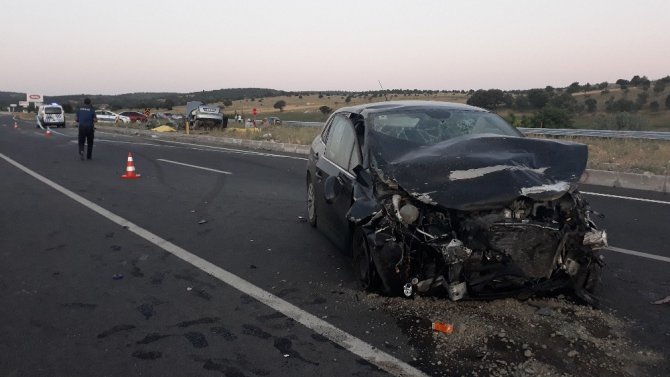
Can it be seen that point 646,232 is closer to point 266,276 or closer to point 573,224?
point 573,224

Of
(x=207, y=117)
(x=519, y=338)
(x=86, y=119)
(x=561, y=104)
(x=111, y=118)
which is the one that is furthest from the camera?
(x=111, y=118)

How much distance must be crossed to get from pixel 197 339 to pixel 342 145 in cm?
270

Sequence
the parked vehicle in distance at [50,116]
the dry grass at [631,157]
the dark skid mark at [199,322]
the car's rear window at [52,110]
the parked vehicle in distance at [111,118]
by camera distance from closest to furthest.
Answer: the dark skid mark at [199,322], the dry grass at [631,157], the parked vehicle in distance at [50,116], the car's rear window at [52,110], the parked vehicle in distance at [111,118]

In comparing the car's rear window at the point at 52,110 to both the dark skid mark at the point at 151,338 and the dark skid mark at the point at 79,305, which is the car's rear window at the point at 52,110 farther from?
the dark skid mark at the point at 151,338

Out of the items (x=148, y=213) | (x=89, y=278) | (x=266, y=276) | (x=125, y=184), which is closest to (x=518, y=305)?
(x=266, y=276)

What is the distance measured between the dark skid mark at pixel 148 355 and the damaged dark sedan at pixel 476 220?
1692 mm

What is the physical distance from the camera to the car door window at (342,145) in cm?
540

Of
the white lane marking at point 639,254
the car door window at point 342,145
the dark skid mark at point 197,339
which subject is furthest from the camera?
the white lane marking at point 639,254

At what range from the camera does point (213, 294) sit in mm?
4918

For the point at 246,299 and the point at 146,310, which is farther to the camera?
the point at 246,299

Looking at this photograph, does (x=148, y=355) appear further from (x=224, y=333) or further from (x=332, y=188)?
(x=332, y=188)

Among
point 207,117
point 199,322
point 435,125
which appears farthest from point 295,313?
point 207,117

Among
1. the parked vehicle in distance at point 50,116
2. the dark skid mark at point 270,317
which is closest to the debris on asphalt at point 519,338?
the dark skid mark at point 270,317

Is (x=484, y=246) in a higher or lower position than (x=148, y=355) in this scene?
higher
